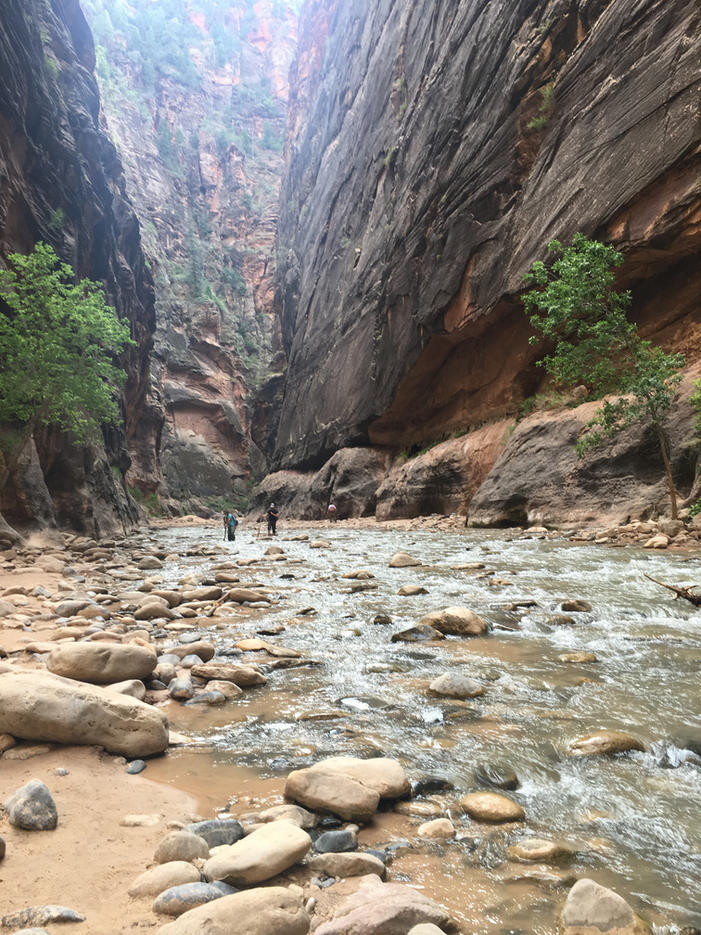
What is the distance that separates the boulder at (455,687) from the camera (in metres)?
3.53

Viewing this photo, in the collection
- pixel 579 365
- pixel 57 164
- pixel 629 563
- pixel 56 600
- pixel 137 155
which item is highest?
pixel 137 155

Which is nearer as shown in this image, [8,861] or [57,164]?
[8,861]

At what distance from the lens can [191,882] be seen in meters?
1.66

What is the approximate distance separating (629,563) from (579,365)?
618 centimetres

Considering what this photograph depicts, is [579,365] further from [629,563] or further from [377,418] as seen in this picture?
[377,418]

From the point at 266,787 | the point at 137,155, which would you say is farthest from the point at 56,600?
the point at 137,155

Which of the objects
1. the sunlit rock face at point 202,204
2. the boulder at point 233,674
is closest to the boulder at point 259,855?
the boulder at point 233,674

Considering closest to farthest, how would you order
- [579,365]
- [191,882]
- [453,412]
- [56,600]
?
[191,882] → [56,600] → [579,365] → [453,412]

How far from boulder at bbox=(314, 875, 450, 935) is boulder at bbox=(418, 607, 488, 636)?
3591 mm

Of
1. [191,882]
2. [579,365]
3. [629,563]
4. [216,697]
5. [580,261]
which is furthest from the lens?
[579,365]

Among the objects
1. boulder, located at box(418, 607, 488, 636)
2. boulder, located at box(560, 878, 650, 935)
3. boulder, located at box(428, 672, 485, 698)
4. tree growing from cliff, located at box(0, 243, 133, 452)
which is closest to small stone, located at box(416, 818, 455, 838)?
boulder, located at box(560, 878, 650, 935)

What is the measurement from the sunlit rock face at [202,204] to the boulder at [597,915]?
4777 cm

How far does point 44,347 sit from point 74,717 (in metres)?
15.2

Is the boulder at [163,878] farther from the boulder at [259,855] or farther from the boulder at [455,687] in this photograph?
the boulder at [455,687]
